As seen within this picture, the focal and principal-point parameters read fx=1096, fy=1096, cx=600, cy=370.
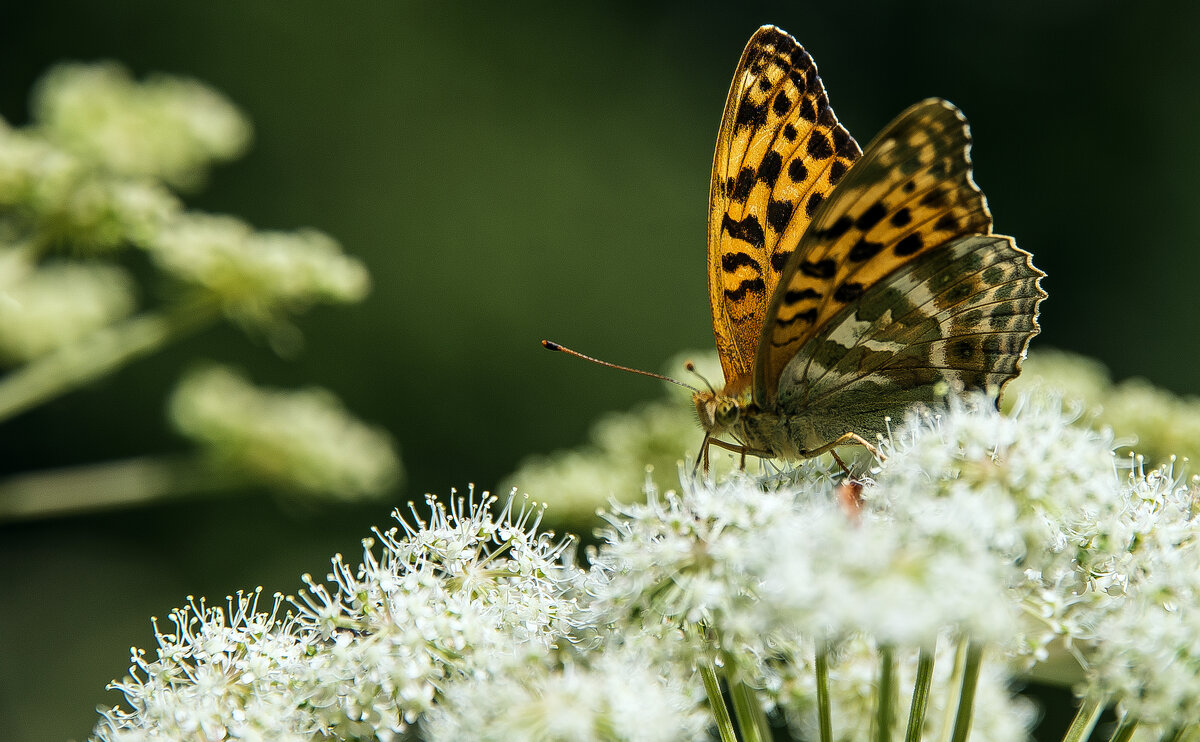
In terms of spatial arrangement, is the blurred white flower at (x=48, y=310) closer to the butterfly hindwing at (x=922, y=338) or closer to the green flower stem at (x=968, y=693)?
the butterfly hindwing at (x=922, y=338)

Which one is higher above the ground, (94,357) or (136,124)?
(136,124)

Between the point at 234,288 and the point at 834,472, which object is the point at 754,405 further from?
the point at 234,288

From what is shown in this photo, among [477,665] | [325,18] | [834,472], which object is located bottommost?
[477,665]

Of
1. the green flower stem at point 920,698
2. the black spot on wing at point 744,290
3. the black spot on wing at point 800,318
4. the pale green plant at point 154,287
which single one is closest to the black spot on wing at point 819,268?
the black spot on wing at point 800,318

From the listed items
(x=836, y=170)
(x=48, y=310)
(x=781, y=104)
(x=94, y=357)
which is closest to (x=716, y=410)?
(x=836, y=170)

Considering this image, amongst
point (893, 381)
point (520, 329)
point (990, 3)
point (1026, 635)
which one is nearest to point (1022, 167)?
point (990, 3)

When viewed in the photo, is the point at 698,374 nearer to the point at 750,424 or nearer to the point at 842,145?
the point at 750,424
